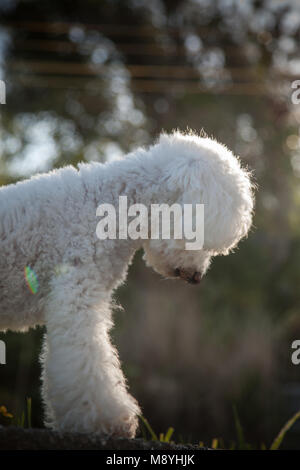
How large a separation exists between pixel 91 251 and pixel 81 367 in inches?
23.4

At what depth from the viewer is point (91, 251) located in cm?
250

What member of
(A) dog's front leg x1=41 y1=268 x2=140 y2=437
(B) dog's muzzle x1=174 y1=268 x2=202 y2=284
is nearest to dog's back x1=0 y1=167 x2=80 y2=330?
(A) dog's front leg x1=41 y1=268 x2=140 y2=437

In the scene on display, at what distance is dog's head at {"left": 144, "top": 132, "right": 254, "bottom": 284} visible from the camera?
260 cm

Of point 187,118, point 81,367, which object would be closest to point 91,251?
point 81,367

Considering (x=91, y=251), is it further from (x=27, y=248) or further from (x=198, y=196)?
(x=198, y=196)

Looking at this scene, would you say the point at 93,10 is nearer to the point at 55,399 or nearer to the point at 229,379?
the point at 229,379

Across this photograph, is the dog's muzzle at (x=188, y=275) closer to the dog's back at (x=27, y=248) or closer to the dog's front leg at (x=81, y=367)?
the dog's front leg at (x=81, y=367)

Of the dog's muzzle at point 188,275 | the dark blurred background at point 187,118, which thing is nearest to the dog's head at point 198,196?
the dog's muzzle at point 188,275

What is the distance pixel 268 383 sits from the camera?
9.01m

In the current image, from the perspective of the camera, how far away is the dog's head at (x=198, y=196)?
102 inches

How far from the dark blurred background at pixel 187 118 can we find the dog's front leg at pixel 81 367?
6719mm
